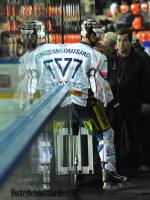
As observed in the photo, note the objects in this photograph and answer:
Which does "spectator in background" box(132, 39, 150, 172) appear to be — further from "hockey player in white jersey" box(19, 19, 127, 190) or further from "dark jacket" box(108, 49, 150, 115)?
"hockey player in white jersey" box(19, 19, 127, 190)

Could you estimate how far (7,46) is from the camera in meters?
3.96

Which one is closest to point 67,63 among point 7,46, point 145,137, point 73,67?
point 73,67

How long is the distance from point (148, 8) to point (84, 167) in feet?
34.9

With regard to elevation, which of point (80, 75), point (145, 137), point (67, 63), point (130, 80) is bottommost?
point (145, 137)

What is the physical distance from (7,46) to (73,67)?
405 cm

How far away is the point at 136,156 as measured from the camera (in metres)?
10.0

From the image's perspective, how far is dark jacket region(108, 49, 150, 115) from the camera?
9.66 meters

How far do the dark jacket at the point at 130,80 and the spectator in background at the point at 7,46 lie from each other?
5398mm

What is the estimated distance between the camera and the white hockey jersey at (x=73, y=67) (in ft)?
26.2

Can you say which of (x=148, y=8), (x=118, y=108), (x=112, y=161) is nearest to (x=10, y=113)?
(x=112, y=161)

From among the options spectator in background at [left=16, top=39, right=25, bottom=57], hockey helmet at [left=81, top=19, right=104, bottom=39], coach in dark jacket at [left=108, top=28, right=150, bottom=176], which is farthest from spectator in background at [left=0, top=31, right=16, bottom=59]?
coach in dark jacket at [left=108, top=28, right=150, bottom=176]

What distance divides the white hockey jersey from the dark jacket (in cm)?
145

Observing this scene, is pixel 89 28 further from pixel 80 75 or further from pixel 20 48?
pixel 20 48

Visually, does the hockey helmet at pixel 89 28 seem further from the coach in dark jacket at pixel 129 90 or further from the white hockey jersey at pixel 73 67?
the coach in dark jacket at pixel 129 90
